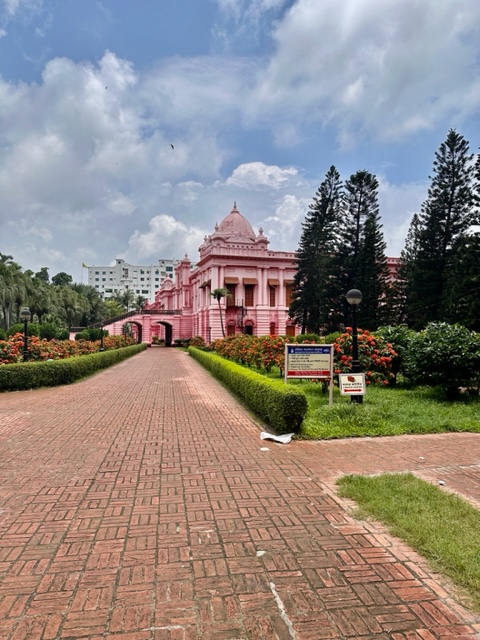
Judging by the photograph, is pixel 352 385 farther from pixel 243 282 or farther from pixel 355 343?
pixel 243 282

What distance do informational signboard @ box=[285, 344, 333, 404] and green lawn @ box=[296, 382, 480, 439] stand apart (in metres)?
0.48

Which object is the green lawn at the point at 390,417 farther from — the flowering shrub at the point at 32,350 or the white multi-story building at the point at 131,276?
the white multi-story building at the point at 131,276

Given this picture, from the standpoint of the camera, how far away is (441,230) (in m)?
26.3

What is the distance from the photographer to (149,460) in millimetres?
5062

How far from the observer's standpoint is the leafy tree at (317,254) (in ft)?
102

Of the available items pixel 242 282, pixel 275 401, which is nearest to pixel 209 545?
pixel 275 401

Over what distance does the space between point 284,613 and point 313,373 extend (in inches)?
205

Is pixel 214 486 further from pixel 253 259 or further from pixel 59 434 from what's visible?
pixel 253 259

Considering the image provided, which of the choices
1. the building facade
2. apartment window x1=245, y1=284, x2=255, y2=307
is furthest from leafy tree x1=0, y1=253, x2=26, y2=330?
apartment window x1=245, y1=284, x2=255, y2=307

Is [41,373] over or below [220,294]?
below

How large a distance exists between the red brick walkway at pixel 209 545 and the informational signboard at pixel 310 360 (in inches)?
63.5

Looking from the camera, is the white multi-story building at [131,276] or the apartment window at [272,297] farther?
the white multi-story building at [131,276]

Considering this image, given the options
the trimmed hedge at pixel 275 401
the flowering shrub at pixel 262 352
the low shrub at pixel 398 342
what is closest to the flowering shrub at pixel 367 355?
the low shrub at pixel 398 342

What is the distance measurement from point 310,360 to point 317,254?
26.6 metres
